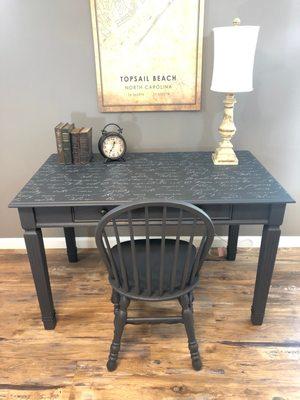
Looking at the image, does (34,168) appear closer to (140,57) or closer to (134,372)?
(140,57)

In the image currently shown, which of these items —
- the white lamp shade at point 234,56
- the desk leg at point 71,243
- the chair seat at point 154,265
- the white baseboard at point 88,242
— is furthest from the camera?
the white baseboard at point 88,242

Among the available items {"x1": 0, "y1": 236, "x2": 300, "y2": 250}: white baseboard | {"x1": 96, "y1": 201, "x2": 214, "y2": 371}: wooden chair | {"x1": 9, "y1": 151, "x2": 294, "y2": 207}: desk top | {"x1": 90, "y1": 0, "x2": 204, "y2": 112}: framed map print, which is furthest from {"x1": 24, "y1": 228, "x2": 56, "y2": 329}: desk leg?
{"x1": 90, "y1": 0, "x2": 204, "y2": 112}: framed map print

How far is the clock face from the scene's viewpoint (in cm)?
190

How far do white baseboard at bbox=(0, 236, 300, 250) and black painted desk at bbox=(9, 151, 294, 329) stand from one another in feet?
2.38

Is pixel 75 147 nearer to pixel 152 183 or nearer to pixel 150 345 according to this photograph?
pixel 152 183

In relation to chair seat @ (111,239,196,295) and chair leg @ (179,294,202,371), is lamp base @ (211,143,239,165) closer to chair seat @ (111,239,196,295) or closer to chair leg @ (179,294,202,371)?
chair seat @ (111,239,196,295)

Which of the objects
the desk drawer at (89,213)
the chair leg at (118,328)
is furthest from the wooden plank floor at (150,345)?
the desk drawer at (89,213)

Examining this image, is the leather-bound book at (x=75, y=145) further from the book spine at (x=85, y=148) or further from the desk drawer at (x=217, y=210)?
the desk drawer at (x=217, y=210)

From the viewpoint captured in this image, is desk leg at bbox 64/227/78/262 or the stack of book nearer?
the stack of book

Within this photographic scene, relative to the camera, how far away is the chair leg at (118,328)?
1486 millimetres

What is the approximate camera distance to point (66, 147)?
6.08 ft

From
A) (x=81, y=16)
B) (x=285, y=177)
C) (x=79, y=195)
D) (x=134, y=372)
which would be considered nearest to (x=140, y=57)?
(x=81, y=16)

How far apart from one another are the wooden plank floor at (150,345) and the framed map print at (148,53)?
115 cm

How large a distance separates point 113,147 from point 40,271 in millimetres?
786
